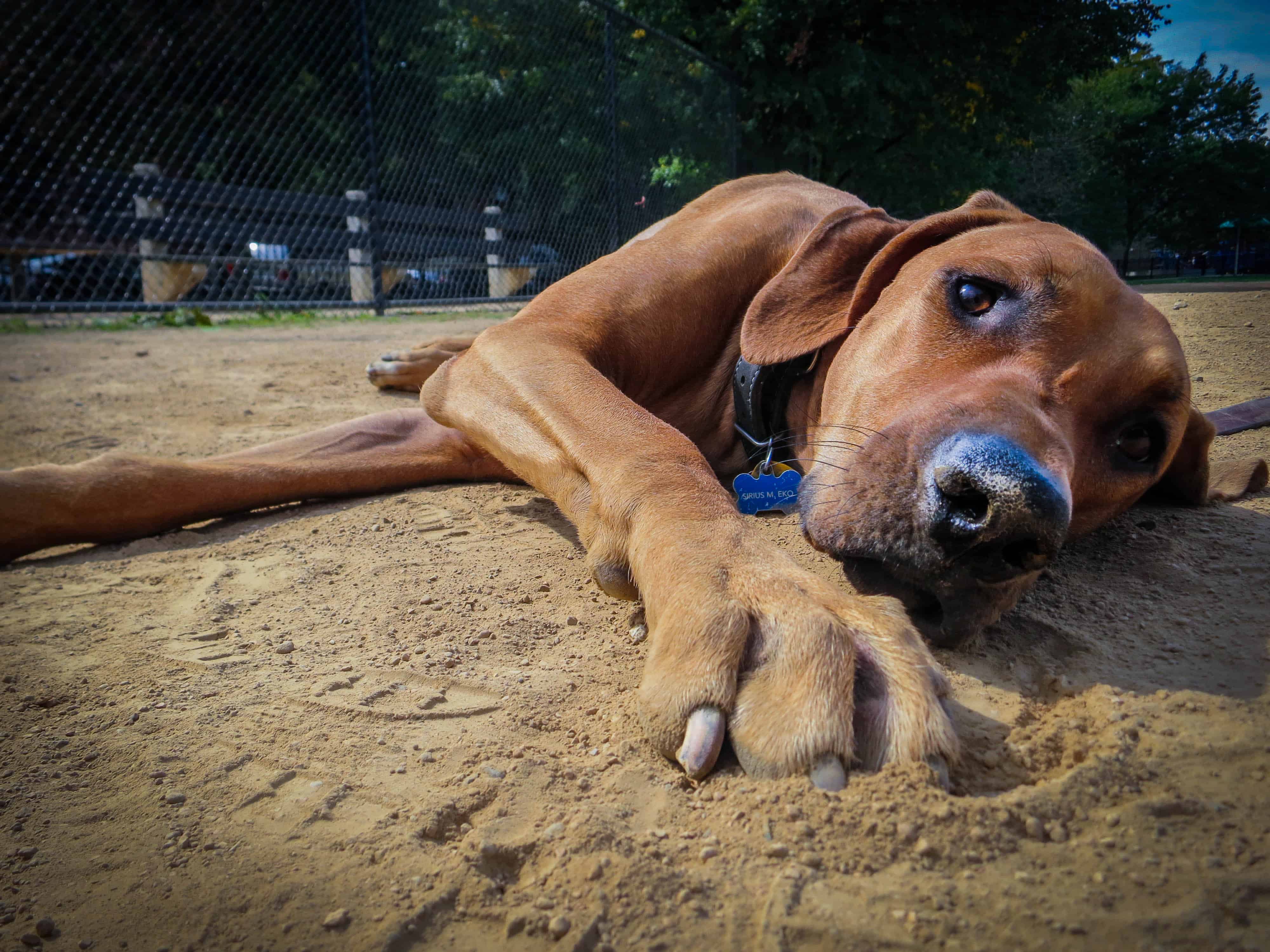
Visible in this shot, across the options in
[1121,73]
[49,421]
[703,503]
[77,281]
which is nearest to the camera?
[703,503]

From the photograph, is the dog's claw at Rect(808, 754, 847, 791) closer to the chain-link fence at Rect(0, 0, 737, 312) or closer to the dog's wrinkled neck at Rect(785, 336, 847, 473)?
the dog's wrinkled neck at Rect(785, 336, 847, 473)

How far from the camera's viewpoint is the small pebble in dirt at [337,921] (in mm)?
1041

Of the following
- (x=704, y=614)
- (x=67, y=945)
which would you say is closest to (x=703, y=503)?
(x=704, y=614)

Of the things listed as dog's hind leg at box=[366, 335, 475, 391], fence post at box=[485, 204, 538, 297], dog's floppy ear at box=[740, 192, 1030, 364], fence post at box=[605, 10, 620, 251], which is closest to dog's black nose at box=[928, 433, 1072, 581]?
dog's floppy ear at box=[740, 192, 1030, 364]

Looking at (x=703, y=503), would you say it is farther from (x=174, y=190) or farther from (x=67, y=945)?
(x=174, y=190)

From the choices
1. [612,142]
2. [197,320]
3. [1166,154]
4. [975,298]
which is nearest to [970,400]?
[975,298]

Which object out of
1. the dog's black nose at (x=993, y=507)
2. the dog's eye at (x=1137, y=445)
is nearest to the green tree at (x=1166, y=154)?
the dog's eye at (x=1137, y=445)

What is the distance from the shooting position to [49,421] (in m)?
4.12

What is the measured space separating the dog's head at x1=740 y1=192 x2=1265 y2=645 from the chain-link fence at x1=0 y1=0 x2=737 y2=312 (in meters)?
6.51

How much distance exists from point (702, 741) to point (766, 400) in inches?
59.9

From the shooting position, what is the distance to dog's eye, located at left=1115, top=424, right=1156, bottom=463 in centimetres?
197

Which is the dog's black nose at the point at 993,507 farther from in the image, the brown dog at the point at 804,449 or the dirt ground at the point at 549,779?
the dirt ground at the point at 549,779

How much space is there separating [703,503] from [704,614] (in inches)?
13.9

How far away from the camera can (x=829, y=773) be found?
1156 millimetres
